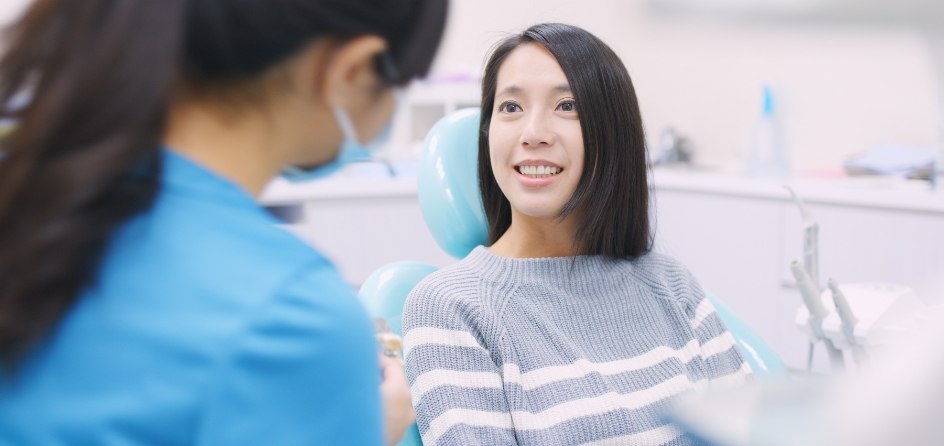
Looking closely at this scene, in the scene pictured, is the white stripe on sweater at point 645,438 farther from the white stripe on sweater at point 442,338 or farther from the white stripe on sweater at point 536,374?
the white stripe on sweater at point 442,338

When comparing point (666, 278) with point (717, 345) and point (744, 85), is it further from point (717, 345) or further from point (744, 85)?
point (744, 85)

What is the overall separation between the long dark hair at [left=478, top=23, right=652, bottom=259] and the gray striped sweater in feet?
0.18

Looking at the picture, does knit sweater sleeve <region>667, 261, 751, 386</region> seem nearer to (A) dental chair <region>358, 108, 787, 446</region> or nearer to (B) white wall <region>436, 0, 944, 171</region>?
(A) dental chair <region>358, 108, 787, 446</region>

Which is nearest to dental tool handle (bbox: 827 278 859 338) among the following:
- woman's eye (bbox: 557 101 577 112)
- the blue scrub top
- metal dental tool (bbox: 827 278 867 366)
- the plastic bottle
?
metal dental tool (bbox: 827 278 867 366)

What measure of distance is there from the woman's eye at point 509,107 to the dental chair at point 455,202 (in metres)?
0.15

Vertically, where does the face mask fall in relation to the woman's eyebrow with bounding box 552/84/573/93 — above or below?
above

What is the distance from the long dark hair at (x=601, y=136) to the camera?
1526 millimetres

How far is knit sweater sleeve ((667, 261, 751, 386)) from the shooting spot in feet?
5.20

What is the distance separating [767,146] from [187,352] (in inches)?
106

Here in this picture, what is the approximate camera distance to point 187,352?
→ 1.94 ft

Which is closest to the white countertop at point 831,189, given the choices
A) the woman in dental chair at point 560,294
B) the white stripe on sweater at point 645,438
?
the woman in dental chair at point 560,294

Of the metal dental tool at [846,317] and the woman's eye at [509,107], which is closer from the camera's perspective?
the metal dental tool at [846,317]

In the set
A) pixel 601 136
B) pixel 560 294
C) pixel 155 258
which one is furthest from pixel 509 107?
pixel 155 258

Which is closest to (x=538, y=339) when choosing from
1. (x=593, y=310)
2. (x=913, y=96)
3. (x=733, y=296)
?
(x=593, y=310)
